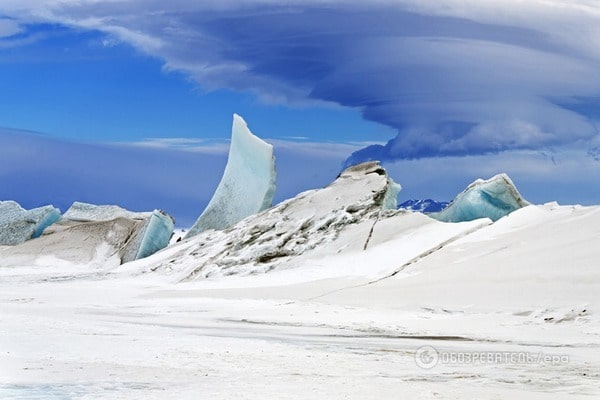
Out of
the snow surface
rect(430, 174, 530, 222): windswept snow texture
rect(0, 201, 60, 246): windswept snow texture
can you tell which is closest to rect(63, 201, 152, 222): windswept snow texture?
rect(0, 201, 60, 246): windswept snow texture

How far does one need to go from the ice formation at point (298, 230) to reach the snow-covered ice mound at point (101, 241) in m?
2.70

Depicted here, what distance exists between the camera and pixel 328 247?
65.7ft

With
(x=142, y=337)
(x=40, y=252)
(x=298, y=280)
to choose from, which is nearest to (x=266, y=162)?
(x=298, y=280)

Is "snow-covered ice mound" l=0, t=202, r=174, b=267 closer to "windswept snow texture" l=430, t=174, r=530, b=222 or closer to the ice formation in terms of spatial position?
the ice formation

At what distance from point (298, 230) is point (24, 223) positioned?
13933 mm

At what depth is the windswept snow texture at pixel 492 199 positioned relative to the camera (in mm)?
21984

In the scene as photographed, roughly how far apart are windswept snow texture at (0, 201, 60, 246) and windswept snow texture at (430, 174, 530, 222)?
15.9m

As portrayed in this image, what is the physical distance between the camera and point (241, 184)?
2569 centimetres

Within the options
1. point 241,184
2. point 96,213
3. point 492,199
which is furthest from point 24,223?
point 492,199

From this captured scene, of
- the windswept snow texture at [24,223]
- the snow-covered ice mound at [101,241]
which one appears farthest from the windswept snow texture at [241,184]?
the windswept snow texture at [24,223]

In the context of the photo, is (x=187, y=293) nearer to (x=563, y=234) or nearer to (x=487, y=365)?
(x=563, y=234)

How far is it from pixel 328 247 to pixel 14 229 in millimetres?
15430

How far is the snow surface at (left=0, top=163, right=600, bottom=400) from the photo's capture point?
7.29 meters

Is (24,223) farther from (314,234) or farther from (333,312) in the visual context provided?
(333,312)
